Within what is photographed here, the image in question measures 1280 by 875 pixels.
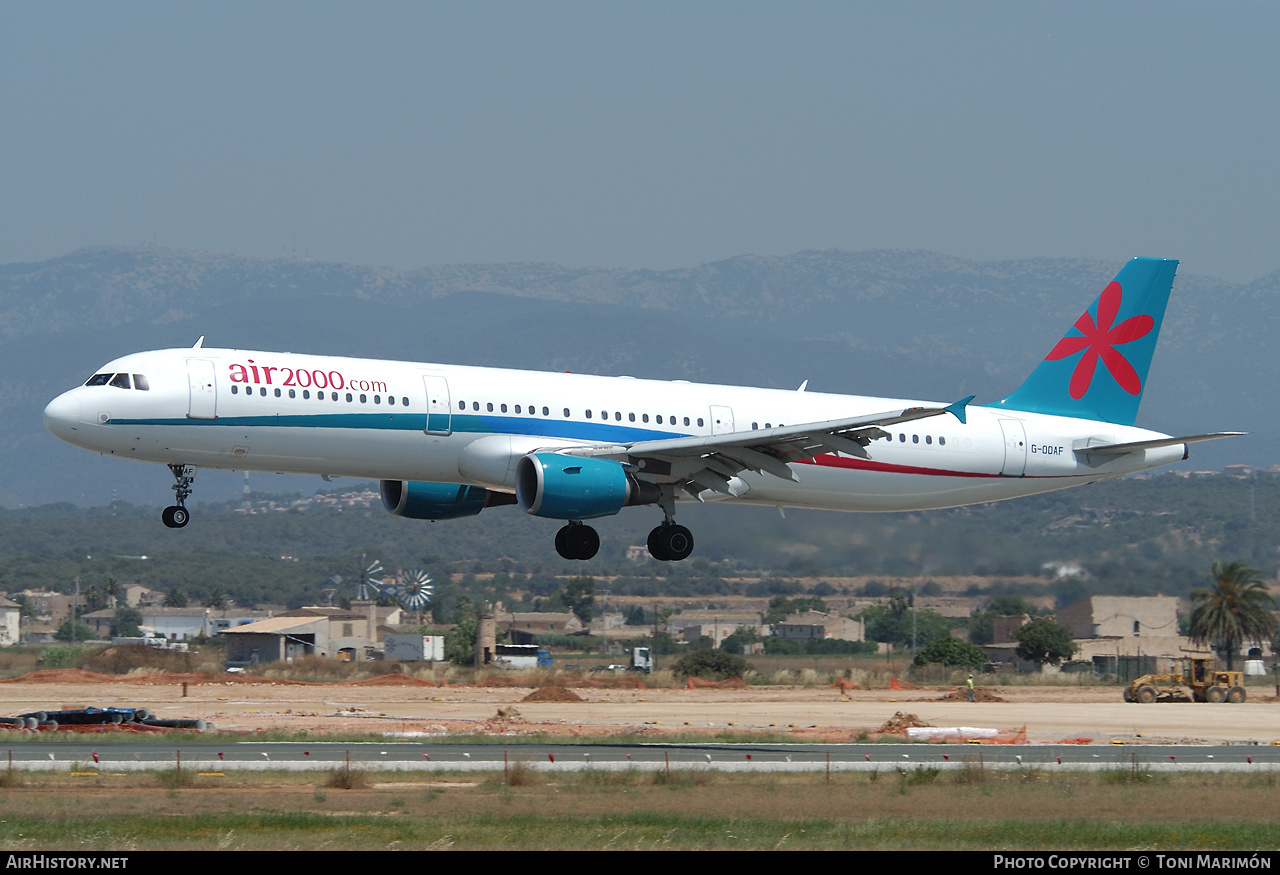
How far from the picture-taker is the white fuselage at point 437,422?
1368 inches

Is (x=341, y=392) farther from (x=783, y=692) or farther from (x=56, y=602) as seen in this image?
(x=56, y=602)

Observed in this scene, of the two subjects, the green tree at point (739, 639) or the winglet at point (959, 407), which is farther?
the green tree at point (739, 639)

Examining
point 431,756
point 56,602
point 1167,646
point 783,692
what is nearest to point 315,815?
point 431,756

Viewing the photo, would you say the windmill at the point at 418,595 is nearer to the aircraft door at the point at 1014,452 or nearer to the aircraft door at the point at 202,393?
the aircraft door at the point at 1014,452

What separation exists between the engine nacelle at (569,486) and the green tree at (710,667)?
43.4 m

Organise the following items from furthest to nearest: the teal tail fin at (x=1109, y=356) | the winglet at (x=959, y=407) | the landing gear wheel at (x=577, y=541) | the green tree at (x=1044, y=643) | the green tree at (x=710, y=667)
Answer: the green tree at (x=1044, y=643), the green tree at (x=710, y=667), the teal tail fin at (x=1109, y=356), the landing gear wheel at (x=577, y=541), the winglet at (x=959, y=407)

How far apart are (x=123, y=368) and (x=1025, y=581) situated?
3674cm

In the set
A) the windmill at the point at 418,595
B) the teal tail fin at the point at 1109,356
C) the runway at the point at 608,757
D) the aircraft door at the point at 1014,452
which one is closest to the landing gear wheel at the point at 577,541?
the runway at the point at 608,757

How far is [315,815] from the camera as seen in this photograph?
25953 millimetres

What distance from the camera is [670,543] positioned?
40.2 m

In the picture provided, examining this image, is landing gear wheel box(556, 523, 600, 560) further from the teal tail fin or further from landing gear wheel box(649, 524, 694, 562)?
the teal tail fin

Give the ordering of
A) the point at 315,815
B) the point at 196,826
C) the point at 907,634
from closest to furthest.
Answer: the point at 196,826 → the point at 315,815 → the point at 907,634

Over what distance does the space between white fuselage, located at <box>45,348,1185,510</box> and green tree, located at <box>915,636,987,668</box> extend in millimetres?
44342

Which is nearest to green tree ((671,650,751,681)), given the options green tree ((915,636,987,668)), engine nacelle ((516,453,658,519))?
green tree ((915,636,987,668))
